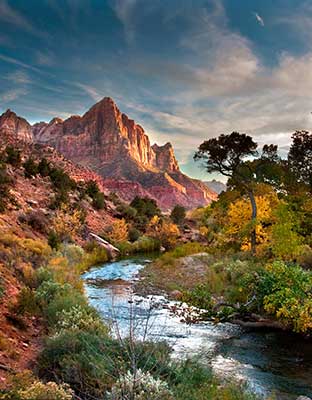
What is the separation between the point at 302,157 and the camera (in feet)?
68.3

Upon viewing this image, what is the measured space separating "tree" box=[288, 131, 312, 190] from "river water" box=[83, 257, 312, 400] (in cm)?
1021

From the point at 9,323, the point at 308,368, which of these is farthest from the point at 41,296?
the point at 308,368

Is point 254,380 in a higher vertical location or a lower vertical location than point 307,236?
lower

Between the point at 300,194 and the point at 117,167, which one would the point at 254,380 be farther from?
the point at 117,167

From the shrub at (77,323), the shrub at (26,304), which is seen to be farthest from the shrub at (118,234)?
the shrub at (77,323)

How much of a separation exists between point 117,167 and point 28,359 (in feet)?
542

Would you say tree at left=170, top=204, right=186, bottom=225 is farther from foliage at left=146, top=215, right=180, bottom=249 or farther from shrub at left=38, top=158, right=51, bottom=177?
shrub at left=38, top=158, right=51, bottom=177

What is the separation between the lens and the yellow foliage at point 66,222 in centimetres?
3297

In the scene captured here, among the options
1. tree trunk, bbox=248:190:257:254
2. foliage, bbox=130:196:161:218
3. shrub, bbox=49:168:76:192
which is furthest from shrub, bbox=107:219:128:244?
tree trunk, bbox=248:190:257:254

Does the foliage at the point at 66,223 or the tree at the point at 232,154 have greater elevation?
the tree at the point at 232,154

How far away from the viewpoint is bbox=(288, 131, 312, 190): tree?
67.3 feet

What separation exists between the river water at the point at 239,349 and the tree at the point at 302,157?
10.2 metres

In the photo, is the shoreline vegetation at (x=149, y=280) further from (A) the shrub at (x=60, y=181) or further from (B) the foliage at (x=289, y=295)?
(A) the shrub at (x=60, y=181)

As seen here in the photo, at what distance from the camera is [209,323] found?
550 inches
